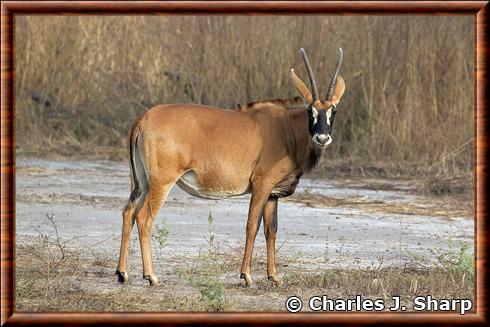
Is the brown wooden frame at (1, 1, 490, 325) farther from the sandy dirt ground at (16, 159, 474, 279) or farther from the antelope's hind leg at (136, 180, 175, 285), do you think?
the sandy dirt ground at (16, 159, 474, 279)

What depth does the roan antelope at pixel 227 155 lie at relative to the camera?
10.2 m

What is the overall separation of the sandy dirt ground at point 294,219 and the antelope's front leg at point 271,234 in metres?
0.71

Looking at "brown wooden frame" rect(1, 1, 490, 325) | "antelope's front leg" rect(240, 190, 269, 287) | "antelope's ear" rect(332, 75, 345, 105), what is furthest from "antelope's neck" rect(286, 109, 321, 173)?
"brown wooden frame" rect(1, 1, 490, 325)

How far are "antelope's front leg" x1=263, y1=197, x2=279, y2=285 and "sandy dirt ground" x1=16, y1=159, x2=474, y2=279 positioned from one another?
28.1 inches

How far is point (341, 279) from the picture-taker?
1029 cm

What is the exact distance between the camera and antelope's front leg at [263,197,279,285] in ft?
34.2

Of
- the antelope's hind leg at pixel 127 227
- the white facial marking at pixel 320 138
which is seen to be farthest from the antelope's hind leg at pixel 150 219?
the white facial marking at pixel 320 138

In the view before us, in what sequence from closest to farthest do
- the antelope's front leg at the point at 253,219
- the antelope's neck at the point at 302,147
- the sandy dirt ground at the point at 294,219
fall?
the antelope's front leg at the point at 253,219 → the antelope's neck at the point at 302,147 → the sandy dirt ground at the point at 294,219

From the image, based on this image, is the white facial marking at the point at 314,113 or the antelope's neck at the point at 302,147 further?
the antelope's neck at the point at 302,147

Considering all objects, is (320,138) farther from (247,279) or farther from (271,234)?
(247,279)

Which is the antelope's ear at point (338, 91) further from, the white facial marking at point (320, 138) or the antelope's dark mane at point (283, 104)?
the white facial marking at point (320, 138)

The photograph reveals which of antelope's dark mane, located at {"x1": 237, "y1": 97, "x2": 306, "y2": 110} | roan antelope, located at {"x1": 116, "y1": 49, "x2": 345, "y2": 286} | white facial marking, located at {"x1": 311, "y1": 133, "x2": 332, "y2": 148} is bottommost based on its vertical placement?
roan antelope, located at {"x1": 116, "y1": 49, "x2": 345, "y2": 286}

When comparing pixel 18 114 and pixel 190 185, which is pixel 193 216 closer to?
pixel 190 185

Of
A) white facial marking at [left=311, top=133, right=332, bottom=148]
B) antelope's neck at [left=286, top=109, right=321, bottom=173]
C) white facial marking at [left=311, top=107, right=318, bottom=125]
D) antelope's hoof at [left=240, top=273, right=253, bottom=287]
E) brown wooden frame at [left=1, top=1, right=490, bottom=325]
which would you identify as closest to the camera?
brown wooden frame at [left=1, top=1, right=490, bottom=325]
